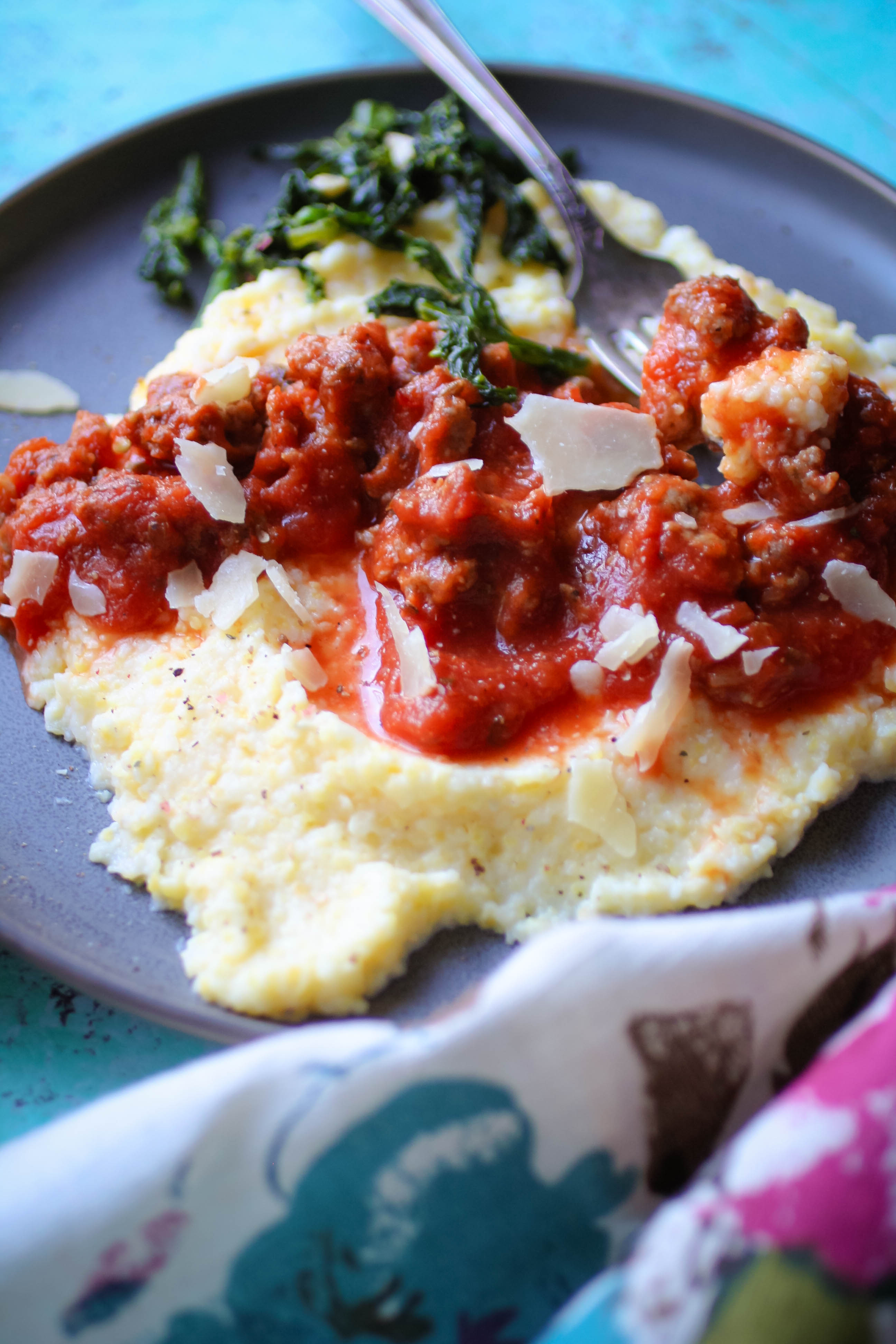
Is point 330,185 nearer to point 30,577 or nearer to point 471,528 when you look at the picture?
point 471,528

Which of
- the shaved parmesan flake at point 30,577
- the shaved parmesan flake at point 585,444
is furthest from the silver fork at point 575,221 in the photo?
the shaved parmesan flake at point 30,577

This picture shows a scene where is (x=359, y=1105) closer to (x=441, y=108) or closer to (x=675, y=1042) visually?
(x=675, y=1042)

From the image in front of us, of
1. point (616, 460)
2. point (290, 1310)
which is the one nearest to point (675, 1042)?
point (290, 1310)

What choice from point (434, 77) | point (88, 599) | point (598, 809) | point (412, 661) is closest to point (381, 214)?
point (434, 77)

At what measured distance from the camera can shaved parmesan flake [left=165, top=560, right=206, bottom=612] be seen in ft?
14.8

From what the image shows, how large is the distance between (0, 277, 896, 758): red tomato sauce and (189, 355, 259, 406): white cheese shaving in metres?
0.05

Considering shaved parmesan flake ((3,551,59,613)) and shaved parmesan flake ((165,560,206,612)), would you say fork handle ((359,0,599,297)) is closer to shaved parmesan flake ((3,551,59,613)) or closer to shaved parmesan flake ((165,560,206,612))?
shaved parmesan flake ((165,560,206,612))

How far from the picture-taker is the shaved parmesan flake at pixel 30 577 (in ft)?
14.8

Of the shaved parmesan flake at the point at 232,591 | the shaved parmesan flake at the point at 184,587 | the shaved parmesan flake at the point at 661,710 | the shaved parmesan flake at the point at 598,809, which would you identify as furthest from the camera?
the shaved parmesan flake at the point at 184,587

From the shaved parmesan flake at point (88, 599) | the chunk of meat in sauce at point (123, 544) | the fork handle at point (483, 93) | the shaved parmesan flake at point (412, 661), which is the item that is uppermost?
the fork handle at point (483, 93)

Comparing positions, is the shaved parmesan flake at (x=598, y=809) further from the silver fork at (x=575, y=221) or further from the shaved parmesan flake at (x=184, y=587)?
the silver fork at (x=575, y=221)

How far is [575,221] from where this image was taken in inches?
223

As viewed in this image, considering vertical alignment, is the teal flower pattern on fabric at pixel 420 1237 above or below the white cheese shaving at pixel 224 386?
below

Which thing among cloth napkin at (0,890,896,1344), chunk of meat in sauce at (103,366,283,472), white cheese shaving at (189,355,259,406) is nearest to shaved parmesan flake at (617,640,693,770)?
cloth napkin at (0,890,896,1344)
